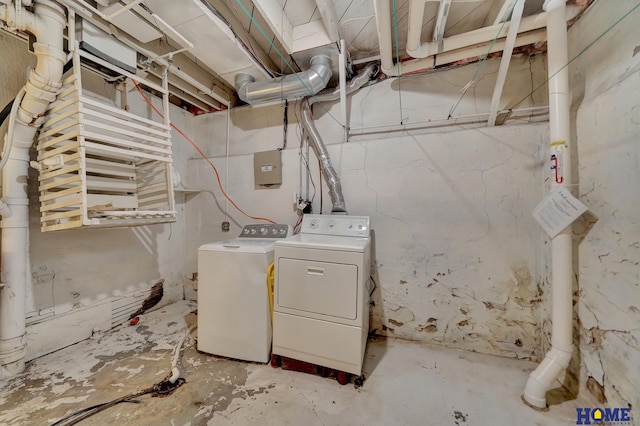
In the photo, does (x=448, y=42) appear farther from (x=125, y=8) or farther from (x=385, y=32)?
(x=125, y=8)

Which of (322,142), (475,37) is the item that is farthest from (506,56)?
(322,142)

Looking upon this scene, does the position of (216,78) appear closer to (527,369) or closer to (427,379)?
(427,379)

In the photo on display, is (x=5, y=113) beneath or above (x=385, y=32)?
beneath

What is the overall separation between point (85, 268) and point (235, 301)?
52.7 inches

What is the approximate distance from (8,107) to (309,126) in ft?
6.48

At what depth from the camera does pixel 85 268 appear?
187cm

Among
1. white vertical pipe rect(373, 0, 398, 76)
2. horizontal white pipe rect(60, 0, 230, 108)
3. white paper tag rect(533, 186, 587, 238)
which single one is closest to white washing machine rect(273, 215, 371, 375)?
white paper tag rect(533, 186, 587, 238)

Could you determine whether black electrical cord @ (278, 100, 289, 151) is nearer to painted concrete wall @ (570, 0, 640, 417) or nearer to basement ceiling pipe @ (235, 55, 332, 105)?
basement ceiling pipe @ (235, 55, 332, 105)

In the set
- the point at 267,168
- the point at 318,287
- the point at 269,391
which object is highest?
the point at 267,168

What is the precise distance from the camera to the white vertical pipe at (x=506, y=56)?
4.37ft

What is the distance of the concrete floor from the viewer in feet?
3.89

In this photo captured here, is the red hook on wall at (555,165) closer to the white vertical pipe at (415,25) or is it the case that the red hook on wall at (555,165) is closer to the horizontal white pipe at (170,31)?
the white vertical pipe at (415,25)

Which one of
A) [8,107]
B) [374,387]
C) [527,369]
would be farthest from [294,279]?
[8,107]

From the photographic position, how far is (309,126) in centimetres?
214
